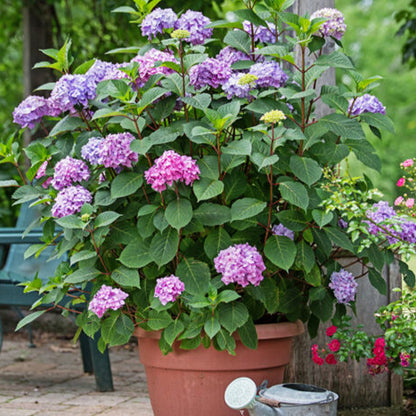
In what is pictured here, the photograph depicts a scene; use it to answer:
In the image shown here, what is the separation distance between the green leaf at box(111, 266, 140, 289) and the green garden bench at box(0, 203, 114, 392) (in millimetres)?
792

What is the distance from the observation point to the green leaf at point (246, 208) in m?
2.02

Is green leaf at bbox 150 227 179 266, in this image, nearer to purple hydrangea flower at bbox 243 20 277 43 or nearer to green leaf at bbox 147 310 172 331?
green leaf at bbox 147 310 172 331

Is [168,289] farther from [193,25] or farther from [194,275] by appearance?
[193,25]

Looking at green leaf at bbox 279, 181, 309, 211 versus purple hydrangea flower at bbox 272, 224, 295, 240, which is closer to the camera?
green leaf at bbox 279, 181, 309, 211

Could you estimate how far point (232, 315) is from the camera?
6.86ft

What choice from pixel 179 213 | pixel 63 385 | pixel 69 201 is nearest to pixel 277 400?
pixel 179 213

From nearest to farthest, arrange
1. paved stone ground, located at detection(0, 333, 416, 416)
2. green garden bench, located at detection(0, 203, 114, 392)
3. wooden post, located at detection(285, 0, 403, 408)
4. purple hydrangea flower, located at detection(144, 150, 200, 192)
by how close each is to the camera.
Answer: purple hydrangea flower, located at detection(144, 150, 200, 192), wooden post, located at detection(285, 0, 403, 408), paved stone ground, located at detection(0, 333, 416, 416), green garden bench, located at detection(0, 203, 114, 392)

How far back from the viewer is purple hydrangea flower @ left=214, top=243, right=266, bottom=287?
6.54 ft

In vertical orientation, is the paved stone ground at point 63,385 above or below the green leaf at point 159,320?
below

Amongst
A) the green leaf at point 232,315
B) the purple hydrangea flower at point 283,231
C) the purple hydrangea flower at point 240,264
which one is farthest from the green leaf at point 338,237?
the green leaf at point 232,315

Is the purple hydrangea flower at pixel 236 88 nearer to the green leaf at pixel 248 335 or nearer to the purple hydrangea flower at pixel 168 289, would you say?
the purple hydrangea flower at pixel 168 289

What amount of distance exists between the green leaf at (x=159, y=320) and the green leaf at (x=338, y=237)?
1.94 feet

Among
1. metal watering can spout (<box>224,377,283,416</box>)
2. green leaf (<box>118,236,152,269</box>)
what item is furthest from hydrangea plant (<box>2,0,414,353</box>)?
metal watering can spout (<box>224,377,283,416</box>)

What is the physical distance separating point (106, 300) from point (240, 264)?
1.53 ft
